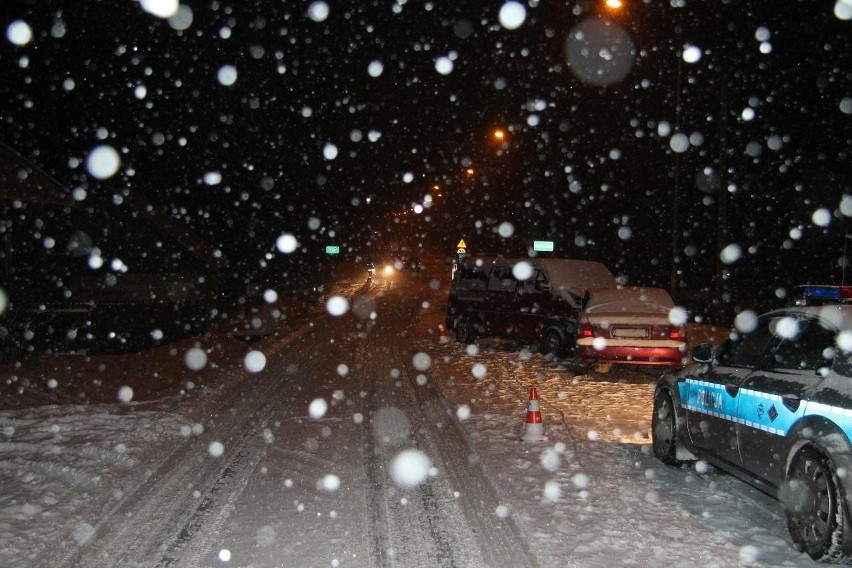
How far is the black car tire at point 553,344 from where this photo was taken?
14719mm

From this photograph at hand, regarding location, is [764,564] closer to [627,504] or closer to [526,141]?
[627,504]

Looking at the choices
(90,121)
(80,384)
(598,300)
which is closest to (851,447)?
(598,300)

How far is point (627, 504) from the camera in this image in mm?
6039

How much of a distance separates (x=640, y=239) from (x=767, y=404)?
25832 millimetres

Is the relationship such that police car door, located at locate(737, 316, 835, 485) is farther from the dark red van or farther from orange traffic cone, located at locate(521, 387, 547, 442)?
the dark red van

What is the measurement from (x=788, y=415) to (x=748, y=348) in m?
1.31

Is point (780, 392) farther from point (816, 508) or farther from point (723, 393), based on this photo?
point (723, 393)

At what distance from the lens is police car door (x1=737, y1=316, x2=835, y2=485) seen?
16.9ft

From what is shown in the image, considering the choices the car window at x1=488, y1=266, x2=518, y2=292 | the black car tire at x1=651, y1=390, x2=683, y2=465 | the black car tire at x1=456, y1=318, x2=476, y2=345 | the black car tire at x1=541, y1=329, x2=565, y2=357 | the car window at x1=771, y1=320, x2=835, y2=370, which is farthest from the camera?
the black car tire at x1=456, y1=318, x2=476, y2=345

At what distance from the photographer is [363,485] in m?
6.57

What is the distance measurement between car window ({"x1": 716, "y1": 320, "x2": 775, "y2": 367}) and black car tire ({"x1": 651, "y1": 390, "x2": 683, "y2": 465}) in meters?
0.90

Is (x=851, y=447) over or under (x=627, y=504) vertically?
over

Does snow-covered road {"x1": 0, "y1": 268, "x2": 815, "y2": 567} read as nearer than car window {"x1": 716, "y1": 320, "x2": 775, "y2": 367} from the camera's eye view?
Yes

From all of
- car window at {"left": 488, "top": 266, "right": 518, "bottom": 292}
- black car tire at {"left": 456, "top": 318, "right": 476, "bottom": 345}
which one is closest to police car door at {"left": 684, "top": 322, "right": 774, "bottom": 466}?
car window at {"left": 488, "top": 266, "right": 518, "bottom": 292}
